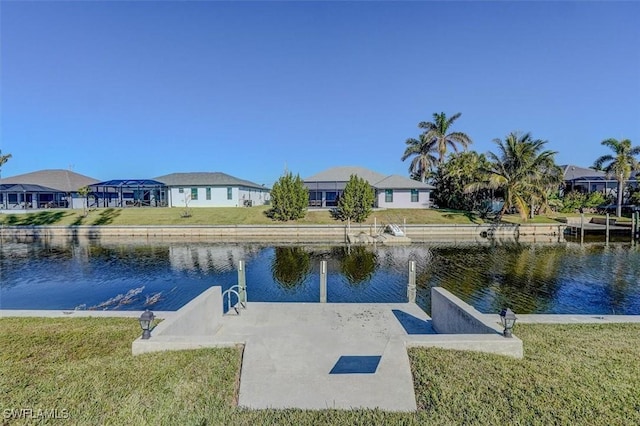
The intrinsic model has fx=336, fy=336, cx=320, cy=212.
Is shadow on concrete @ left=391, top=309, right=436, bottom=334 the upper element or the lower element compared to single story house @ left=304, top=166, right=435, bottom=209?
lower

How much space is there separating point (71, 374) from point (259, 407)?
2.55m

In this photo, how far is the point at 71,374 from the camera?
4.26 meters

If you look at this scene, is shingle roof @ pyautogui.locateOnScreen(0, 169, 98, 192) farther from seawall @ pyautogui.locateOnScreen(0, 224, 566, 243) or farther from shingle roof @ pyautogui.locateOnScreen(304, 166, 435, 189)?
shingle roof @ pyautogui.locateOnScreen(304, 166, 435, 189)

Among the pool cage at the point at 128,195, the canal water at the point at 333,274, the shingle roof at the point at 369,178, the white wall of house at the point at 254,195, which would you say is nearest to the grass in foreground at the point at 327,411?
the canal water at the point at 333,274

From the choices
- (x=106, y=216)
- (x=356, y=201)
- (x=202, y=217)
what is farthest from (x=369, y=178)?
(x=106, y=216)

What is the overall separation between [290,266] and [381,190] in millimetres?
22247

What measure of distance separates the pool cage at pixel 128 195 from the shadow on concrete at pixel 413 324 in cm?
3761

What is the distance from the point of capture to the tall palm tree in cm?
4181

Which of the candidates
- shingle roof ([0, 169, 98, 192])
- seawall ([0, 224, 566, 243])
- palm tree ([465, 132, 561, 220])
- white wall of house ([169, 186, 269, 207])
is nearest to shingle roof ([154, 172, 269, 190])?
white wall of house ([169, 186, 269, 207])

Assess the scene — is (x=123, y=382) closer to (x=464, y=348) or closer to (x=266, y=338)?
(x=266, y=338)

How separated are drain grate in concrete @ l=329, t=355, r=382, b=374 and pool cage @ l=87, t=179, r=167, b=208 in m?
39.1

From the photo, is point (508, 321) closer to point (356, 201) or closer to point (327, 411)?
point (327, 411)

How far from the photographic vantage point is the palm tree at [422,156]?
42844 mm

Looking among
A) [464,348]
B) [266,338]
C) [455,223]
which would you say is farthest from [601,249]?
[266,338]
